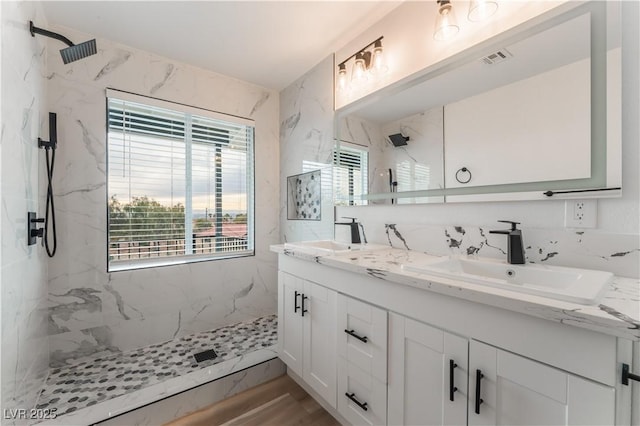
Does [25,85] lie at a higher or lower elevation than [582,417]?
higher

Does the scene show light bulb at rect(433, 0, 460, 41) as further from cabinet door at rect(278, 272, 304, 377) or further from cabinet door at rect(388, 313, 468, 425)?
cabinet door at rect(278, 272, 304, 377)

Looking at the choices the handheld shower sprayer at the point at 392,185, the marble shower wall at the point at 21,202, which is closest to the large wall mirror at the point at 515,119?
the handheld shower sprayer at the point at 392,185

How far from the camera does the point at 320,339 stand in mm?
1566

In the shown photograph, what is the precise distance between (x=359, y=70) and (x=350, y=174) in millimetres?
764

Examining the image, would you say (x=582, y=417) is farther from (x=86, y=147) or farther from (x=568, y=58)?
(x=86, y=147)

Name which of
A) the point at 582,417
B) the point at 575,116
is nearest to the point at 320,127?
the point at 575,116

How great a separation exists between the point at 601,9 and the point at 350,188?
1.51 m

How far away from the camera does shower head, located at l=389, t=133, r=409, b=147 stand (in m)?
1.75

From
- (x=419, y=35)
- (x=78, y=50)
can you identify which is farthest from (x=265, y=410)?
(x=419, y=35)

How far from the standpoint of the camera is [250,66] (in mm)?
2465

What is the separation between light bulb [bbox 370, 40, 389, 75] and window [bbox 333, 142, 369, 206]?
54cm

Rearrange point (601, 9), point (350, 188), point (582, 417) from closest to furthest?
point (582, 417) < point (601, 9) < point (350, 188)

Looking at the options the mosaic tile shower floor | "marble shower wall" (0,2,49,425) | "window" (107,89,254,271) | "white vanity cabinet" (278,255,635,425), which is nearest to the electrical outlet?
"white vanity cabinet" (278,255,635,425)

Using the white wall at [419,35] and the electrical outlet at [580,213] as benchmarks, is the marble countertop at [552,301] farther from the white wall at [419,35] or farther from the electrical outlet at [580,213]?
the white wall at [419,35]
